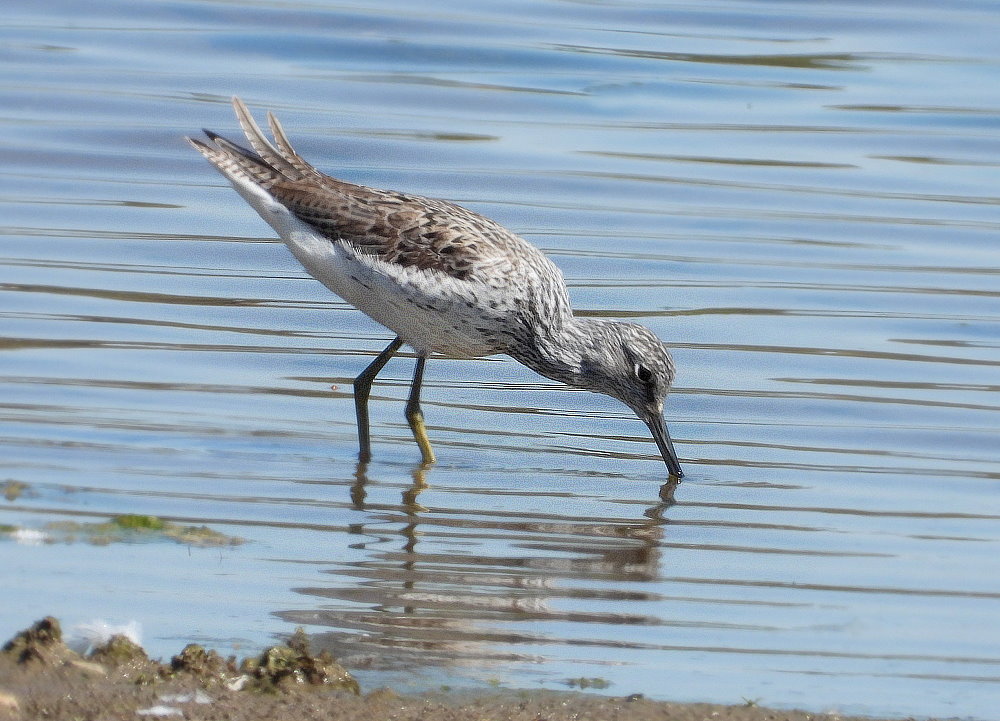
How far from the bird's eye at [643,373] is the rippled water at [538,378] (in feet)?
1.08

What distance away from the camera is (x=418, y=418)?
24.5ft

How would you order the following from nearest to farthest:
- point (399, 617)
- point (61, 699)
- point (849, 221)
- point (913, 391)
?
point (61, 699)
point (399, 617)
point (913, 391)
point (849, 221)

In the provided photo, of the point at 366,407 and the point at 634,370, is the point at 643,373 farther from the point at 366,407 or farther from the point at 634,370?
the point at 366,407

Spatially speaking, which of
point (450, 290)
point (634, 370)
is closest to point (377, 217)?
point (450, 290)

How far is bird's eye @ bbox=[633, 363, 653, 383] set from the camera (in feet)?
24.6

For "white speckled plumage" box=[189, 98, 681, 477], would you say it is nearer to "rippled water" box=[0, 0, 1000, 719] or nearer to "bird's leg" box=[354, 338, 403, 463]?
"bird's leg" box=[354, 338, 403, 463]

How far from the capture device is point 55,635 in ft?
14.2

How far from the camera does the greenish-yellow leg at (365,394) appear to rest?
7258 millimetres

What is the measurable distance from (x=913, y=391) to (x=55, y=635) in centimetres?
489

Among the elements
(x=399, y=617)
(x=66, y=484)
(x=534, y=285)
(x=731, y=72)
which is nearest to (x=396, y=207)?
(x=534, y=285)

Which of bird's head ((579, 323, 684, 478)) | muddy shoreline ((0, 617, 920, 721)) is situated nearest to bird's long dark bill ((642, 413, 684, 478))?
bird's head ((579, 323, 684, 478))

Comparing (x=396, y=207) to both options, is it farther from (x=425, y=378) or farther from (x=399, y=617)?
(x=399, y=617)

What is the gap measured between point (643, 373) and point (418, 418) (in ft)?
3.37

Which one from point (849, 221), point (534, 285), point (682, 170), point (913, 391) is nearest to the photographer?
A: point (534, 285)
